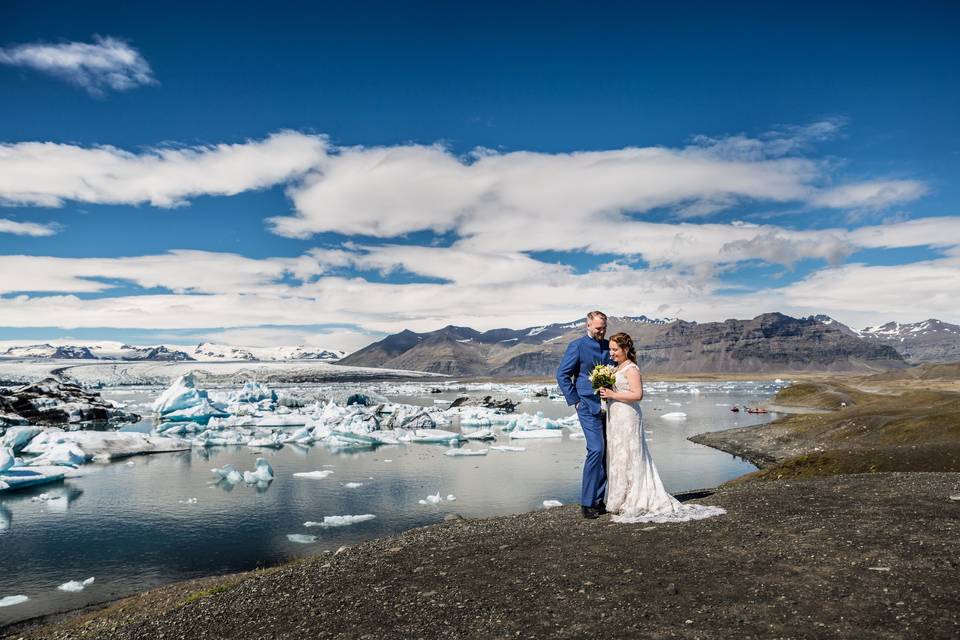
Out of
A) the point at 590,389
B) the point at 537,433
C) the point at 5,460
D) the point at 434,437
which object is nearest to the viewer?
the point at 590,389

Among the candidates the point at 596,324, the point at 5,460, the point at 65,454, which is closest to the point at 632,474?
the point at 596,324

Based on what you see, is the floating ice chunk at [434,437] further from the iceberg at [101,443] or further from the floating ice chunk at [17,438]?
the floating ice chunk at [17,438]

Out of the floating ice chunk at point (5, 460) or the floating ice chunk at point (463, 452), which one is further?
the floating ice chunk at point (463, 452)

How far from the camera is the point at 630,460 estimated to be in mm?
10531

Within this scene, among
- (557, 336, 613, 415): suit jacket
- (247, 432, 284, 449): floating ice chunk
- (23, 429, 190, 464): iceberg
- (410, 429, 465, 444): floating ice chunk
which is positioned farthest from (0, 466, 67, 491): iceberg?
(557, 336, 613, 415): suit jacket

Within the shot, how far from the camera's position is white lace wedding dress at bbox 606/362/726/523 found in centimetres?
1051

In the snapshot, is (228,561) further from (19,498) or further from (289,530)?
(19,498)

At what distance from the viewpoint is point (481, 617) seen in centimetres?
723

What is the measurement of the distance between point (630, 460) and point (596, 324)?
241 cm

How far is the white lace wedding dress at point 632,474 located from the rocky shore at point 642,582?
0.40m

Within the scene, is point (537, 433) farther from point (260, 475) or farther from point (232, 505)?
point (232, 505)

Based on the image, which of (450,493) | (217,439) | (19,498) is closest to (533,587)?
(450,493)

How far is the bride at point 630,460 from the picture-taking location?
10.4 meters

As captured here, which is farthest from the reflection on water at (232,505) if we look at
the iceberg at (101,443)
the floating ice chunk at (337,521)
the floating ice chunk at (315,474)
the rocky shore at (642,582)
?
the rocky shore at (642,582)
